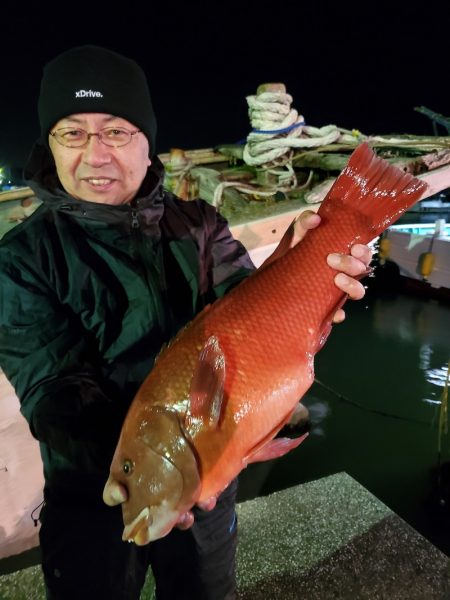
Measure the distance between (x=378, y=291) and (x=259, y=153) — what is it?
7.98 metres

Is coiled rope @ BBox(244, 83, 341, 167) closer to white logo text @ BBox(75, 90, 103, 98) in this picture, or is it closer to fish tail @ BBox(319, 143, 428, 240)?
fish tail @ BBox(319, 143, 428, 240)

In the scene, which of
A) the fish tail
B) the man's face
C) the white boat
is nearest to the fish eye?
the man's face

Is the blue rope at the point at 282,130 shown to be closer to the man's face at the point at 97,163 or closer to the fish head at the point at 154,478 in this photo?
the man's face at the point at 97,163

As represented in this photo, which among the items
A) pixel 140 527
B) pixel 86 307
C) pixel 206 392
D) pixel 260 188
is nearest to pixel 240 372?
pixel 206 392

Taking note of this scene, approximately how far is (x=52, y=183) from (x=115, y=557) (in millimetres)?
1663

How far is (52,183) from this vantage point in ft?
6.66

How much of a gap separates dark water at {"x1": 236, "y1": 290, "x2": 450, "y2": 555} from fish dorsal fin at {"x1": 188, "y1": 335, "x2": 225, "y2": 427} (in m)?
4.26

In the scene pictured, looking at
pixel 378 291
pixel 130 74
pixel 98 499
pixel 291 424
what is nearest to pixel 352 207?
pixel 130 74

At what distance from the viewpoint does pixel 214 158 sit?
6.75 metres

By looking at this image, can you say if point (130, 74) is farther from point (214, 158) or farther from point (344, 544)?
point (214, 158)

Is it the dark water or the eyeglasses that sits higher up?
the eyeglasses

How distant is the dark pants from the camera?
1940 millimetres

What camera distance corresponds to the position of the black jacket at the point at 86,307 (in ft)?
5.69

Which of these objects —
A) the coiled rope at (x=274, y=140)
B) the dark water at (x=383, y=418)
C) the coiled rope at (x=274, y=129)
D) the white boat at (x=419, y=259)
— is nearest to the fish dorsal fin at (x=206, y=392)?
the coiled rope at (x=274, y=140)
